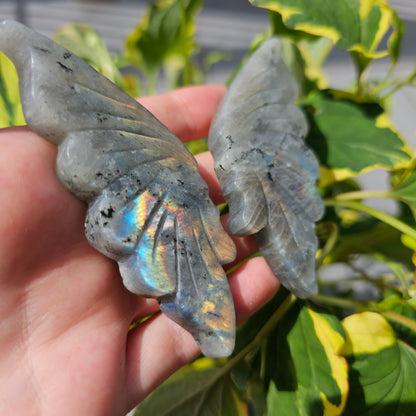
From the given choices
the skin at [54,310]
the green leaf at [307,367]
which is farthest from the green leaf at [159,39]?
the green leaf at [307,367]

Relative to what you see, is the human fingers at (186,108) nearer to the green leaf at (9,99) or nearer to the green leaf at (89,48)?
the green leaf at (89,48)

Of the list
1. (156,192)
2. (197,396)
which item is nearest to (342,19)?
(156,192)

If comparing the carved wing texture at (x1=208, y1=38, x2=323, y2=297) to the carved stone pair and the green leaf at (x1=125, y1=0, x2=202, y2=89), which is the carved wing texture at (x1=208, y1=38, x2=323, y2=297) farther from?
the green leaf at (x1=125, y1=0, x2=202, y2=89)

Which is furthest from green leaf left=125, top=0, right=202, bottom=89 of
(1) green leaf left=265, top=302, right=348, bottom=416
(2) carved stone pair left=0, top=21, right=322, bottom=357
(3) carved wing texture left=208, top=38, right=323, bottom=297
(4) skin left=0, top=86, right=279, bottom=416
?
(1) green leaf left=265, top=302, right=348, bottom=416

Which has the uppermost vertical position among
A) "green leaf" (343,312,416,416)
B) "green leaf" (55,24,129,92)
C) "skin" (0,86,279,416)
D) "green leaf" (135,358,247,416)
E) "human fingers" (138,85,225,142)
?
"green leaf" (55,24,129,92)

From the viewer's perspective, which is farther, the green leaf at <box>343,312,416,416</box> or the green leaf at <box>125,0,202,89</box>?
the green leaf at <box>125,0,202,89</box>

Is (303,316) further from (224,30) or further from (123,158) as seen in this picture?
(224,30)
